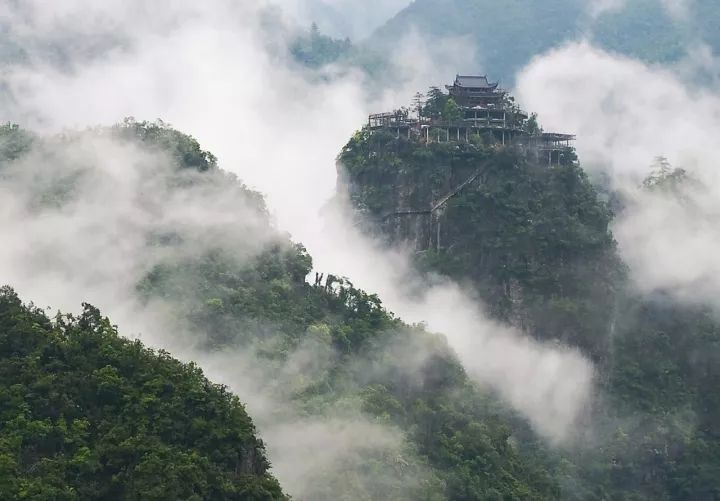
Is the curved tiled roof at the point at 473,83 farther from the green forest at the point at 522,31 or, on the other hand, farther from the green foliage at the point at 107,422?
the green foliage at the point at 107,422

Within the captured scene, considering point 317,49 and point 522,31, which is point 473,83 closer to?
point 317,49

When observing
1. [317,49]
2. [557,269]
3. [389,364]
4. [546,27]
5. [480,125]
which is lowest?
[389,364]

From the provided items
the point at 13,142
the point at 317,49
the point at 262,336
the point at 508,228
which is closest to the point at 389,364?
the point at 262,336

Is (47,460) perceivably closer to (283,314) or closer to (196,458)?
(196,458)

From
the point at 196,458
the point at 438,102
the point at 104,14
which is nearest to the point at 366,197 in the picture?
the point at 438,102

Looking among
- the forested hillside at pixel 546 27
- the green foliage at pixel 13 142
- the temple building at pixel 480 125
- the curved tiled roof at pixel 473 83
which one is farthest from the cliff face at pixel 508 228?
the forested hillside at pixel 546 27

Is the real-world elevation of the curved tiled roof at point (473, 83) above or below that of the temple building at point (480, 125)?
above
